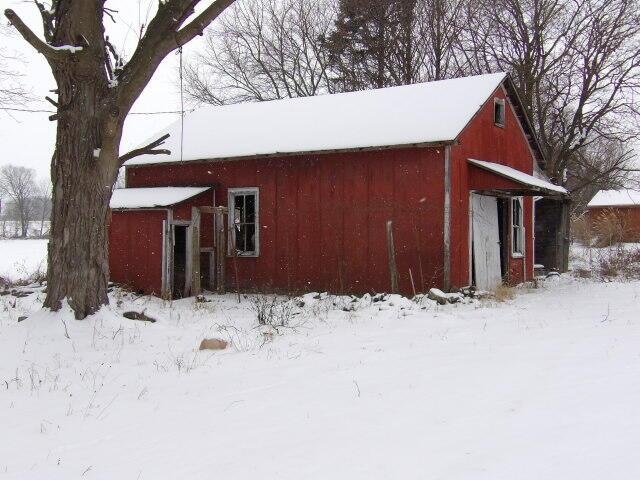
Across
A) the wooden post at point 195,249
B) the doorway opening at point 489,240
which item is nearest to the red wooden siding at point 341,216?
the wooden post at point 195,249

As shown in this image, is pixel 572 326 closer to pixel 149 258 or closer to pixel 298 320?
pixel 298 320

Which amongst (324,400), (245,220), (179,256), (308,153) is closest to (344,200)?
(308,153)

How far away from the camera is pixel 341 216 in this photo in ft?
41.3

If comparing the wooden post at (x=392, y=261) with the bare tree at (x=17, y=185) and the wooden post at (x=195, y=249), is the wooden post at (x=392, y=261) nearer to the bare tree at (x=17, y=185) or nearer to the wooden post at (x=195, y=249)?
the wooden post at (x=195, y=249)

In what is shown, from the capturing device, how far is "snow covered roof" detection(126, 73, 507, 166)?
12086 millimetres

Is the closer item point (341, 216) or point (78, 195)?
point (78, 195)

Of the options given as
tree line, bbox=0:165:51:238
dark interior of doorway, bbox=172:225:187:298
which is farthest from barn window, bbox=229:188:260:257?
tree line, bbox=0:165:51:238

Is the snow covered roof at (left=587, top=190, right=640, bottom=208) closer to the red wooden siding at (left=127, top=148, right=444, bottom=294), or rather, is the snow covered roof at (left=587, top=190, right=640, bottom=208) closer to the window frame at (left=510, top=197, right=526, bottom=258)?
the window frame at (left=510, top=197, right=526, bottom=258)

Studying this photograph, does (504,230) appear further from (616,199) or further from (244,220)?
(616,199)

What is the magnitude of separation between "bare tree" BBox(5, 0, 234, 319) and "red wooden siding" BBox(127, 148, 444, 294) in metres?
5.31

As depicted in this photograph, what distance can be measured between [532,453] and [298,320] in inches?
233

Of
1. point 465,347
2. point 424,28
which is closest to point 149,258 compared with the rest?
point 465,347

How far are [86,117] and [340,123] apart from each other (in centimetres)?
690

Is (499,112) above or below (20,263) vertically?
above
